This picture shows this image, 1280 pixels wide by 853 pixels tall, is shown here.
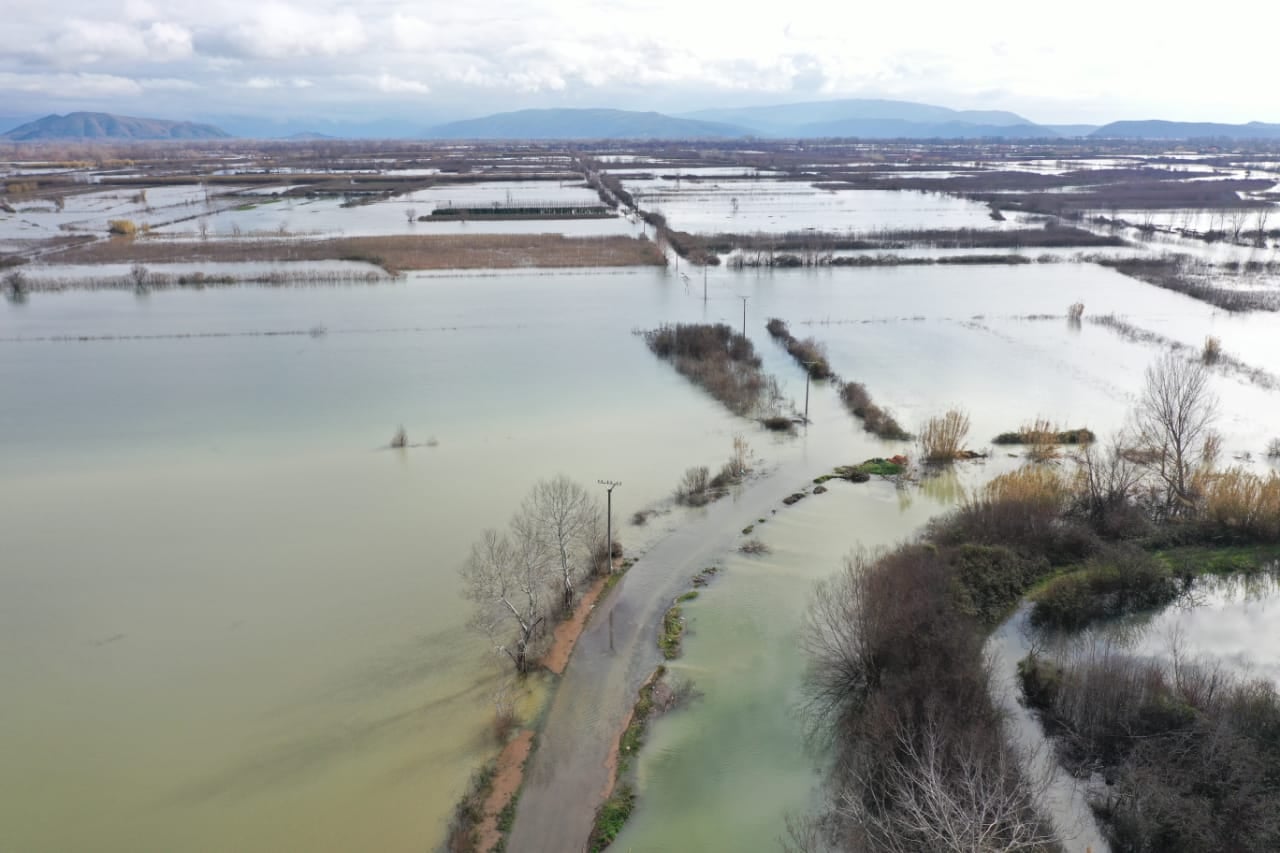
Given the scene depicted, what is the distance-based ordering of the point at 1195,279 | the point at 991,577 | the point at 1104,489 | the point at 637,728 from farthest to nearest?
1. the point at 1195,279
2. the point at 1104,489
3. the point at 991,577
4. the point at 637,728

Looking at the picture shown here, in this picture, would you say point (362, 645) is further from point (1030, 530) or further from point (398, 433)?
point (1030, 530)

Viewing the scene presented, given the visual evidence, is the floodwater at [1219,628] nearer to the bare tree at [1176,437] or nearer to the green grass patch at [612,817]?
the bare tree at [1176,437]

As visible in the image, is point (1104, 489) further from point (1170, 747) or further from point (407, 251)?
point (407, 251)

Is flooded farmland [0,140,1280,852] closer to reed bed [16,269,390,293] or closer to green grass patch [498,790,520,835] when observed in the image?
reed bed [16,269,390,293]

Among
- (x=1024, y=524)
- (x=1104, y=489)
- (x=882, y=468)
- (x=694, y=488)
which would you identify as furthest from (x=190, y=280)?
(x=1104, y=489)

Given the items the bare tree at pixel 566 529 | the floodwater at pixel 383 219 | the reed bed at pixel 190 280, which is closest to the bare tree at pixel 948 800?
the bare tree at pixel 566 529

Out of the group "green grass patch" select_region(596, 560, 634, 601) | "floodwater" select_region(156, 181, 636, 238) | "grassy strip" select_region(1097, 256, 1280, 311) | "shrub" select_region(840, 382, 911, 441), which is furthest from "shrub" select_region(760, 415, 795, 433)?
"floodwater" select_region(156, 181, 636, 238)
